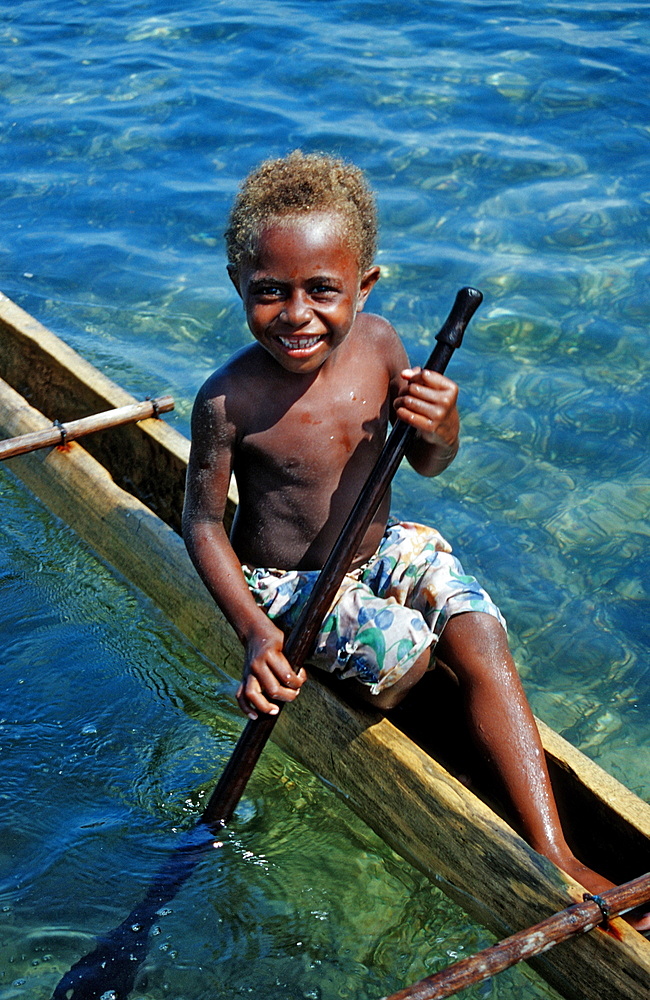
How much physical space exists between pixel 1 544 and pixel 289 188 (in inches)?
88.6

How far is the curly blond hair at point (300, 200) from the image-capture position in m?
2.44

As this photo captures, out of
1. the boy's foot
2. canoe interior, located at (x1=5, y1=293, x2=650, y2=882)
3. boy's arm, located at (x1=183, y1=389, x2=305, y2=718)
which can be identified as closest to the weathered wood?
canoe interior, located at (x1=5, y1=293, x2=650, y2=882)

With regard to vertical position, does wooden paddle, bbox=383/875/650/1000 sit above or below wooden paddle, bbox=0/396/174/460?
above

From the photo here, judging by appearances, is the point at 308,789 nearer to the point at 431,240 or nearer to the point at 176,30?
the point at 431,240

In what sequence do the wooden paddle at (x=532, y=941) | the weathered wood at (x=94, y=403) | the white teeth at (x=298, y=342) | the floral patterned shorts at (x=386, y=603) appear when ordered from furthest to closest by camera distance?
the weathered wood at (x=94, y=403), the floral patterned shorts at (x=386, y=603), the white teeth at (x=298, y=342), the wooden paddle at (x=532, y=941)

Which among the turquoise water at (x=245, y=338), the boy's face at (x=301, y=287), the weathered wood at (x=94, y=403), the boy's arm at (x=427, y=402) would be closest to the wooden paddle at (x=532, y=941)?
the turquoise water at (x=245, y=338)

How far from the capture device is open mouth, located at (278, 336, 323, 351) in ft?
8.25

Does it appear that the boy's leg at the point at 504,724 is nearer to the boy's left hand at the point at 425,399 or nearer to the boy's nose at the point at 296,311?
the boy's left hand at the point at 425,399

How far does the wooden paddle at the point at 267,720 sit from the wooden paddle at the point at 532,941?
779mm

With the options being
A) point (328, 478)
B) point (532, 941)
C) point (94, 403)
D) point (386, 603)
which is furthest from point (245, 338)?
point (532, 941)

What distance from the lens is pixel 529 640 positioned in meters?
4.00

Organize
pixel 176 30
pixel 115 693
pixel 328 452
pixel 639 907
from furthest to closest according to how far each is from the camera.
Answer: pixel 176 30 → pixel 115 693 → pixel 328 452 → pixel 639 907

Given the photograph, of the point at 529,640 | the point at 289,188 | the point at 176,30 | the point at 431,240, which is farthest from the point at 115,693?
the point at 176,30

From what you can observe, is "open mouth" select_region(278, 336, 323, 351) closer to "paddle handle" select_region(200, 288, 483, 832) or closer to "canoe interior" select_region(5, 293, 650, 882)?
"paddle handle" select_region(200, 288, 483, 832)
